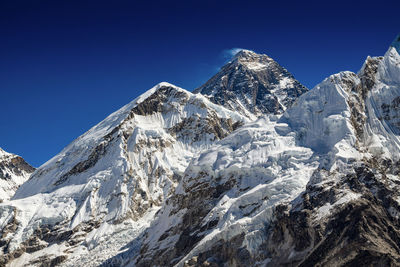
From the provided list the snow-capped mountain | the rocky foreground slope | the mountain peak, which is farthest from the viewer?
the mountain peak

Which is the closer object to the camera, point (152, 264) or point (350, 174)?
point (350, 174)

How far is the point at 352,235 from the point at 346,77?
69.8m

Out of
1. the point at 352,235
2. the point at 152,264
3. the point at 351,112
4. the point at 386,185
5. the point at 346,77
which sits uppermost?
the point at 346,77

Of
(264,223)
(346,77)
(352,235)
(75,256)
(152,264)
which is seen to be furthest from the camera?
(75,256)

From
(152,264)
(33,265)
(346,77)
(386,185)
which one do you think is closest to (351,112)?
(346,77)

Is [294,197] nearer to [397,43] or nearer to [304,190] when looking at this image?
[304,190]

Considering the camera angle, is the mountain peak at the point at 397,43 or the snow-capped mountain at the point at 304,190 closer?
the snow-capped mountain at the point at 304,190

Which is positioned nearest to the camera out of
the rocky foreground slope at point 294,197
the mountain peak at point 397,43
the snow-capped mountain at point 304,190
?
the snow-capped mountain at point 304,190

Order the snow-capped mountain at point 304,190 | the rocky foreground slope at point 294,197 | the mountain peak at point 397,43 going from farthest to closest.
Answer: the mountain peak at point 397,43
the rocky foreground slope at point 294,197
the snow-capped mountain at point 304,190

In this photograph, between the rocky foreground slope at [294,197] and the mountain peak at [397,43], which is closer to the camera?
the rocky foreground slope at [294,197]

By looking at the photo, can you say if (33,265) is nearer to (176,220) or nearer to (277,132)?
(176,220)

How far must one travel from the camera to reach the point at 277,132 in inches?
6826

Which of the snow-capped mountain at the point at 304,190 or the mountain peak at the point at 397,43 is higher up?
the mountain peak at the point at 397,43

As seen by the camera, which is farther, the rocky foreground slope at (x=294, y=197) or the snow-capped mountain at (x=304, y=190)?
the rocky foreground slope at (x=294, y=197)
